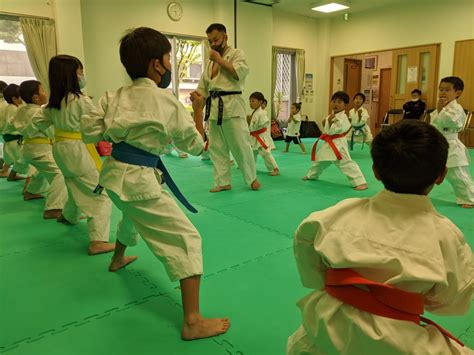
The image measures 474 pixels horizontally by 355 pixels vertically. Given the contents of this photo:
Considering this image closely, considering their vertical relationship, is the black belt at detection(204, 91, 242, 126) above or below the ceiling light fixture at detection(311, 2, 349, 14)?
below

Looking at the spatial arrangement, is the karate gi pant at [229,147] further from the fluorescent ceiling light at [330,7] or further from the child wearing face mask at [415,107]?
the fluorescent ceiling light at [330,7]

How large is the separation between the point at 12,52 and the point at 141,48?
313 inches

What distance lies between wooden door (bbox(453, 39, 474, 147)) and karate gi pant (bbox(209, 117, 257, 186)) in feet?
25.0

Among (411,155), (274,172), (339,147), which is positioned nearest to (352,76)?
(274,172)

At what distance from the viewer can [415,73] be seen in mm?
10914

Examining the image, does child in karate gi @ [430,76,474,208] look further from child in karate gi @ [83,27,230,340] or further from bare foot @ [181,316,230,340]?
bare foot @ [181,316,230,340]

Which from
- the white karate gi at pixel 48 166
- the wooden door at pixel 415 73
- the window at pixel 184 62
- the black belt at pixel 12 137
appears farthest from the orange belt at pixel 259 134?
the wooden door at pixel 415 73

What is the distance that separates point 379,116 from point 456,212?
1046cm

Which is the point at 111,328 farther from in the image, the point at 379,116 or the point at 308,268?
the point at 379,116

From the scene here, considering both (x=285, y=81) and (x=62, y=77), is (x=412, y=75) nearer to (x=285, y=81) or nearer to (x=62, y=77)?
(x=285, y=81)

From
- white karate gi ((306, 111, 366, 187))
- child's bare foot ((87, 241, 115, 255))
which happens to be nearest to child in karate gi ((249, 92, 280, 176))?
white karate gi ((306, 111, 366, 187))

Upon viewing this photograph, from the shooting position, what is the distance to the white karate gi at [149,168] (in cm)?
187

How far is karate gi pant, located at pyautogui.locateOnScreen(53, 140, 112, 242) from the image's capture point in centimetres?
297

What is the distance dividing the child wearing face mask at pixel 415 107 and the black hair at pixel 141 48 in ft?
31.1
